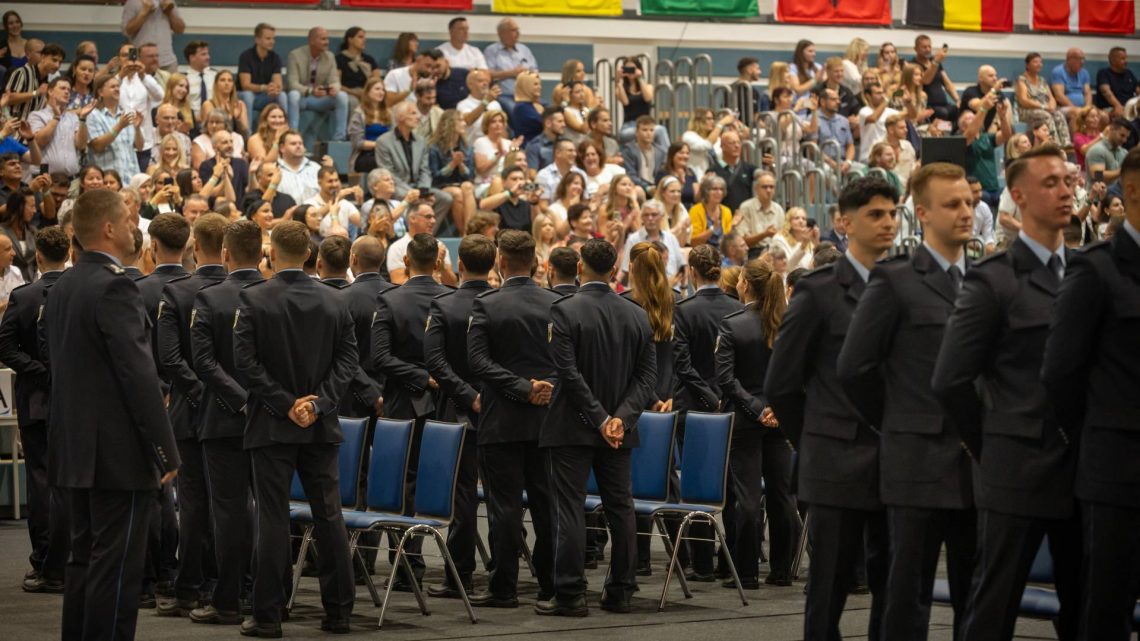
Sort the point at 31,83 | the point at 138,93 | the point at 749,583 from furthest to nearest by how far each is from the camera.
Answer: the point at 138,93 < the point at 31,83 < the point at 749,583

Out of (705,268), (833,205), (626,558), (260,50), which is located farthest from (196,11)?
(626,558)

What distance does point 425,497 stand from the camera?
7883mm

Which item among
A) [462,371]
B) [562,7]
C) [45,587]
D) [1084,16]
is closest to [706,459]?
[462,371]

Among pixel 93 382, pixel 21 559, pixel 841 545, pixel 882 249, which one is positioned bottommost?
pixel 21 559

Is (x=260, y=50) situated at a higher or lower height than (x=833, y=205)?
higher

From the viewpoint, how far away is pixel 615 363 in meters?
7.96

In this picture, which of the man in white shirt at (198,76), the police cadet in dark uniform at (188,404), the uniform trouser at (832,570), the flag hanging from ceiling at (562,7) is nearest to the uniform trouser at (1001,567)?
the uniform trouser at (832,570)

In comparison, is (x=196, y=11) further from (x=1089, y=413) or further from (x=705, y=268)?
(x=1089, y=413)

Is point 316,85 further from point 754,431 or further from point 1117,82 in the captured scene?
point 1117,82

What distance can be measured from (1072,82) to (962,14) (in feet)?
6.57

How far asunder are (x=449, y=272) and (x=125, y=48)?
18.7 ft

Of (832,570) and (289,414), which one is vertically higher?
(289,414)

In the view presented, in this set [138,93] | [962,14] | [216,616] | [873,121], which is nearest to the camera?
[216,616]

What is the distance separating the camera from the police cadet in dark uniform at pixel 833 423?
5520mm
